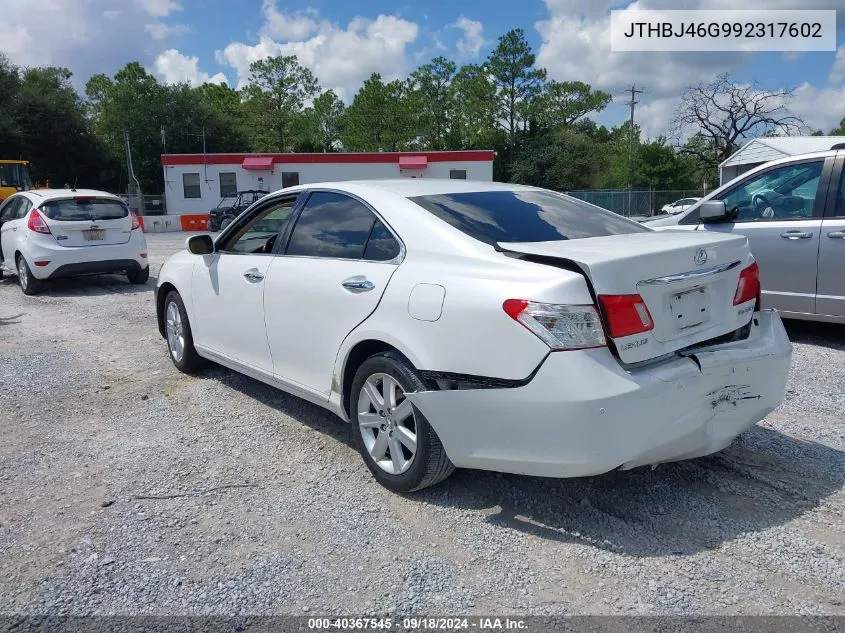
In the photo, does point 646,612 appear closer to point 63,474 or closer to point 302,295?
point 302,295

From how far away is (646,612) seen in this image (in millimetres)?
2584

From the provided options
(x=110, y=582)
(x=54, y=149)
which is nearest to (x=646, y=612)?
(x=110, y=582)

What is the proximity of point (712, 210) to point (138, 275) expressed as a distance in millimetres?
8725

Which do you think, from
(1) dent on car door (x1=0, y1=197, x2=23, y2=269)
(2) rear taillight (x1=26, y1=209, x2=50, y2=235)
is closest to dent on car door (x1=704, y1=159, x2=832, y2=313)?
(2) rear taillight (x1=26, y1=209, x2=50, y2=235)

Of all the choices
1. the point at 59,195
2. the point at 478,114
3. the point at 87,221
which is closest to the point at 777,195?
the point at 87,221

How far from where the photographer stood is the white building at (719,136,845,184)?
28.1 meters

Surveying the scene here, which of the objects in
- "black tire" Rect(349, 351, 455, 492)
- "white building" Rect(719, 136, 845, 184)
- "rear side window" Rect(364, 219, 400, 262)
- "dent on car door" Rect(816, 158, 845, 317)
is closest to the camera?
"black tire" Rect(349, 351, 455, 492)

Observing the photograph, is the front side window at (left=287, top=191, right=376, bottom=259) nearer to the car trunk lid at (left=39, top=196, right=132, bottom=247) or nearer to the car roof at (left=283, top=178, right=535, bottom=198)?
the car roof at (left=283, top=178, right=535, bottom=198)

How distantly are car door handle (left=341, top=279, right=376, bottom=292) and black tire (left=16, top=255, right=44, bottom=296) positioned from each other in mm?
8400

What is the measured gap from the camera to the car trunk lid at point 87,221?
402 inches

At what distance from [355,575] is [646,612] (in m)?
1.15

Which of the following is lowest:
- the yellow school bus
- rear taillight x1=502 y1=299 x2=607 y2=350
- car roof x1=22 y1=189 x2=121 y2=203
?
rear taillight x1=502 y1=299 x2=607 y2=350

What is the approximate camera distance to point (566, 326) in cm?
287

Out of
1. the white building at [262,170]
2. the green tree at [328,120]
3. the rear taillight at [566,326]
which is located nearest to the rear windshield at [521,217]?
the rear taillight at [566,326]
